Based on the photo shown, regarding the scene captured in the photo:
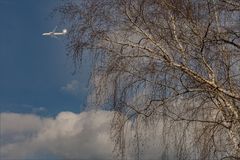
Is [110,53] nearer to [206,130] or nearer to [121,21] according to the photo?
[121,21]

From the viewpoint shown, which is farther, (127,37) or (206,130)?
(127,37)

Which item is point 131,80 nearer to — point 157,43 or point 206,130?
point 157,43

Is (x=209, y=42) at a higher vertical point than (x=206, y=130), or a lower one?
higher

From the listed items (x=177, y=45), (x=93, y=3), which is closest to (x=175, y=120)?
(x=177, y=45)

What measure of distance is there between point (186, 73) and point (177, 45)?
1.78 ft

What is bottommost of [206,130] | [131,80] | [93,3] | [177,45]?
[206,130]

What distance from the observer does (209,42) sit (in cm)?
1027

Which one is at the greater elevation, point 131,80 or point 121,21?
point 121,21

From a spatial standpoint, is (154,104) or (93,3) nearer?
(154,104)

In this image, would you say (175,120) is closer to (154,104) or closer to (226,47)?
(154,104)

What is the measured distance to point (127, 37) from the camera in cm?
1082

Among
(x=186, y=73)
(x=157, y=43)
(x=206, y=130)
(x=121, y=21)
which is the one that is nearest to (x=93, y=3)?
(x=121, y=21)

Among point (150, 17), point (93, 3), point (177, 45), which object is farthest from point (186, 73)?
point (93, 3)

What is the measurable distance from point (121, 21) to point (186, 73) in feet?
4.77
